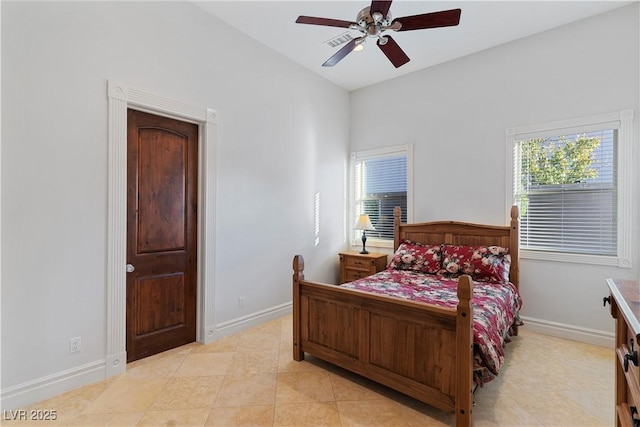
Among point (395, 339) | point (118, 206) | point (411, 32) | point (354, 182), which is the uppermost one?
point (411, 32)

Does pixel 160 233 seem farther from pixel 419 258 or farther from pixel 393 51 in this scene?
pixel 419 258

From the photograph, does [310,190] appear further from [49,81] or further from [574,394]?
[574,394]

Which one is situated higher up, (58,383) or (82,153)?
(82,153)

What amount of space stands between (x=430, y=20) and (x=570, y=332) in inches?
131

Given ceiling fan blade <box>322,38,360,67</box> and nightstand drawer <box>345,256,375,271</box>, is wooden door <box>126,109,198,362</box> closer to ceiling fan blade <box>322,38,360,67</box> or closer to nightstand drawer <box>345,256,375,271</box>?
ceiling fan blade <box>322,38,360,67</box>

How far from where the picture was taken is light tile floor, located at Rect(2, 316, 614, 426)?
77.4 inches

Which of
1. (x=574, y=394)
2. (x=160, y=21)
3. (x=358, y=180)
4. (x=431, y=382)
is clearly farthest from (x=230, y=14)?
(x=574, y=394)

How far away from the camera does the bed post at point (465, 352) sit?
1.80 meters

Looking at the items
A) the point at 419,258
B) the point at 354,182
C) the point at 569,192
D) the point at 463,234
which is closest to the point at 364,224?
the point at 354,182

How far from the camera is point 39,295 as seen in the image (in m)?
2.16

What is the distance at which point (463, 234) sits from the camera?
373 centimetres

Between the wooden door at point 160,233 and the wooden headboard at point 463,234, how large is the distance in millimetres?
2672

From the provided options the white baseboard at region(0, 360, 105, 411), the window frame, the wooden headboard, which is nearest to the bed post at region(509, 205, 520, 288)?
the wooden headboard

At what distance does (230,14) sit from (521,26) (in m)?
3.09
